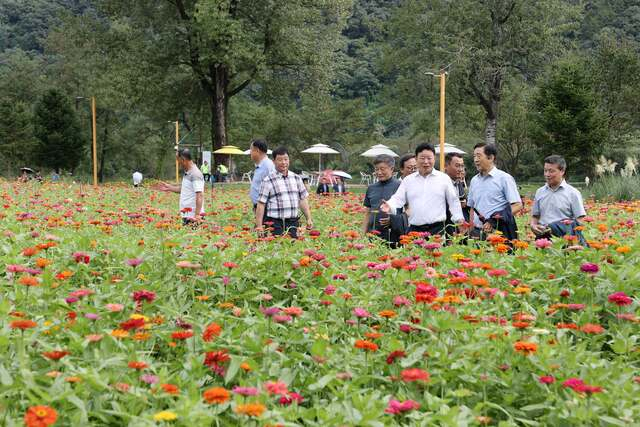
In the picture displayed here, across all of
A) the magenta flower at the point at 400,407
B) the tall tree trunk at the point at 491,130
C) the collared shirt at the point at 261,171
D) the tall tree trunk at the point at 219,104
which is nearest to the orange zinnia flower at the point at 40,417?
the magenta flower at the point at 400,407

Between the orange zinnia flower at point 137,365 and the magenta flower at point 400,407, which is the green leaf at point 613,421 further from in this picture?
the orange zinnia flower at point 137,365

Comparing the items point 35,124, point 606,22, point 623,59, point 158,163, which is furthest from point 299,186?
point 606,22

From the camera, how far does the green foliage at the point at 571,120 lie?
3644 centimetres

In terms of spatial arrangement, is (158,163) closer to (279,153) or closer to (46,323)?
(279,153)

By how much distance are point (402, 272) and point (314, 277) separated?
682 millimetres

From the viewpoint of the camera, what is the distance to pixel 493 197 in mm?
7562

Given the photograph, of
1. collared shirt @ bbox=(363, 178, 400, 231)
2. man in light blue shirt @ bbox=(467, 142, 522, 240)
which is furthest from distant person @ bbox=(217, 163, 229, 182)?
man in light blue shirt @ bbox=(467, 142, 522, 240)

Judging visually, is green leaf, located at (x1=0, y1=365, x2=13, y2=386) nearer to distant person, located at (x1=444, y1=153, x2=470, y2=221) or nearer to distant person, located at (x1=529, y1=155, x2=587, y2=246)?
distant person, located at (x1=529, y1=155, x2=587, y2=246)

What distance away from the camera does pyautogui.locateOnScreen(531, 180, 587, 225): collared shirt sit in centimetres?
708

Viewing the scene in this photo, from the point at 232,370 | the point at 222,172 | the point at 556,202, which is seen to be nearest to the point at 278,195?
the point at 556,202

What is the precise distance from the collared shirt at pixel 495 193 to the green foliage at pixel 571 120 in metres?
30.6

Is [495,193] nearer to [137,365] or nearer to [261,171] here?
[261,171]

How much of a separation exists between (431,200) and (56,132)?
5081cm

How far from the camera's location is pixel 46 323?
370cm
